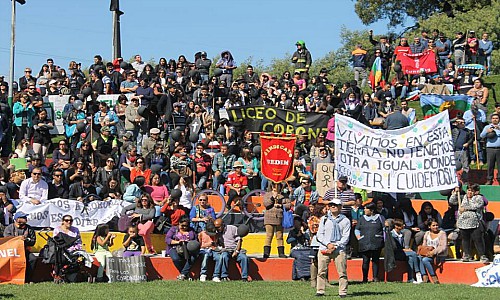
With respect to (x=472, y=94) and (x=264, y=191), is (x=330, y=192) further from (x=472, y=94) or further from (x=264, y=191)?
(x=472, y=94)

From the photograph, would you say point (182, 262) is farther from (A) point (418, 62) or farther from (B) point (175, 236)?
(A) point (418, 62)

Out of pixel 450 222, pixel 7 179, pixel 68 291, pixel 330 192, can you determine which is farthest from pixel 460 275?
pixel 7 179

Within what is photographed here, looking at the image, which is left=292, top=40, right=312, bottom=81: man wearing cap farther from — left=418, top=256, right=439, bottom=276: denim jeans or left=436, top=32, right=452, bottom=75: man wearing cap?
left=418, top=256, right=439, bottom=276: denim jeans

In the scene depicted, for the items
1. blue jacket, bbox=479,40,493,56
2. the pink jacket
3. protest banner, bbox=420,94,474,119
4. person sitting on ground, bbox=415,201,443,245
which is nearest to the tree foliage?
blue jacket, bbox=479,40,493,56

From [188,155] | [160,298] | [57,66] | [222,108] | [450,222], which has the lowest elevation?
[160,298]

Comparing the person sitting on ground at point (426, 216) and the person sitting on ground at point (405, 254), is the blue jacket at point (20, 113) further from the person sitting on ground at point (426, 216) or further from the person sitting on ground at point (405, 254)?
the person sitting on ground at point (405, 254)

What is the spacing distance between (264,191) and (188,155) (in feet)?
8.58

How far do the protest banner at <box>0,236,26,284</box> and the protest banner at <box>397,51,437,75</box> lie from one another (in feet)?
58.2

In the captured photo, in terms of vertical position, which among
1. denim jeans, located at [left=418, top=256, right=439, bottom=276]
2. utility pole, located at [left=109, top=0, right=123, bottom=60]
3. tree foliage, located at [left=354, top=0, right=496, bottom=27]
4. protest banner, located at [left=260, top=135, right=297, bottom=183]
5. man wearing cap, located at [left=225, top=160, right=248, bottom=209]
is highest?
tree foliage, located at [left=354, top=0, right=496, bottom=27]

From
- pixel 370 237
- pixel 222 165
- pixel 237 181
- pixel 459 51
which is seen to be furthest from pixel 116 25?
pixel 370 237

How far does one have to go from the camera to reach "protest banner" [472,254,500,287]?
18031 mm

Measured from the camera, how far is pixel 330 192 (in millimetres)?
20031

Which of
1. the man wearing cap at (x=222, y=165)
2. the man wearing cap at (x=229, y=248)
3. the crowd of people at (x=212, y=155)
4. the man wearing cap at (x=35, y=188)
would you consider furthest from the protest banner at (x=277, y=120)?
the man wearing cap at (x=229, y=248)

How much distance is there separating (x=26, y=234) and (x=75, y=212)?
2169mm
